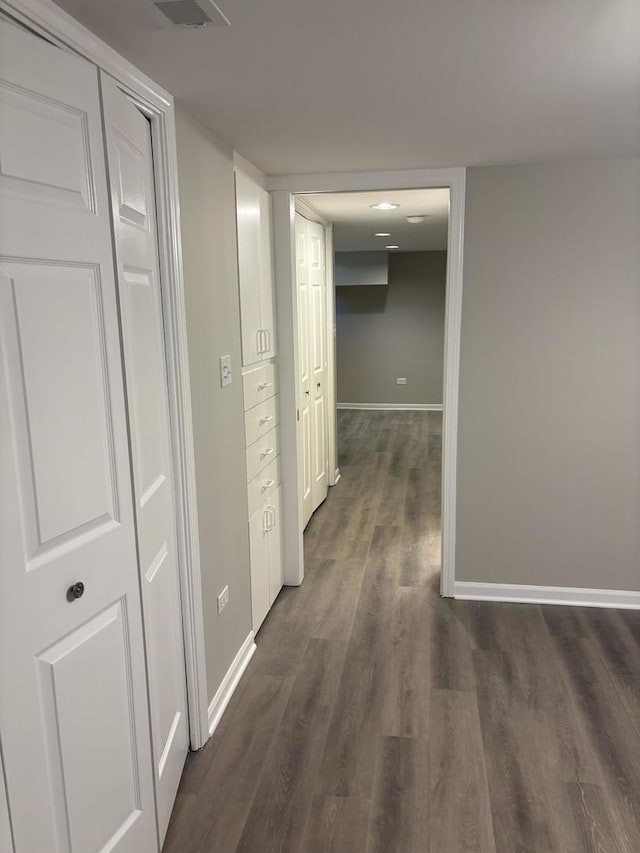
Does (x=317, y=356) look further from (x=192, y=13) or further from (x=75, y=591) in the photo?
(x=75, y=591)

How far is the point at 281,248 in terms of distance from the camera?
324cm

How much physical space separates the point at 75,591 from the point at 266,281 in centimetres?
205

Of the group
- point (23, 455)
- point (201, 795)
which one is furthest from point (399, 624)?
point (23, 455)

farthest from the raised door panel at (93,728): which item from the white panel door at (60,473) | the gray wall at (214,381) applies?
the gray wall at (214,381)

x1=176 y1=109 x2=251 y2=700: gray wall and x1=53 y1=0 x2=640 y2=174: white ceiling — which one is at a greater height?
x1=53 y1=0 x2=640 y2=174: white ceiling

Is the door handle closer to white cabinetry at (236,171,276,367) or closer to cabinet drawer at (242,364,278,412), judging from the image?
cabinet drawer at (242,364,278,412)

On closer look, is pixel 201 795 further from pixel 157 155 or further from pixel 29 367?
pixel 157 155

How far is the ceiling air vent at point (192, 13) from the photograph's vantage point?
1.32 meters

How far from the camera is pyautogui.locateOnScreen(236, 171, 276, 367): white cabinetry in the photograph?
268cm

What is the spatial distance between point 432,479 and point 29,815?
467cm

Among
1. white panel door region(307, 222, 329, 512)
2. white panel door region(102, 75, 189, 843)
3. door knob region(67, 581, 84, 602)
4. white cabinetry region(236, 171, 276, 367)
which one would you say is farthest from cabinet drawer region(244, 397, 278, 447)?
door knob region(67, 581, 84, 602)

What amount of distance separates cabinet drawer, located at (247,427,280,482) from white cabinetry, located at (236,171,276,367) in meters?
0.40

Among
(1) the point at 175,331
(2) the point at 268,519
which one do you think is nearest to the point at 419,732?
(2) the point at 268,519

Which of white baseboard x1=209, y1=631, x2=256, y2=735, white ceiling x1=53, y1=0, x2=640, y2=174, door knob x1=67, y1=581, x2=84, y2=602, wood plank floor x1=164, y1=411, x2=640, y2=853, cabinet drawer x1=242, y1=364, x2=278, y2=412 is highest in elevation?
white ceiling x1=53, y1=0, x2=640, y2=174
